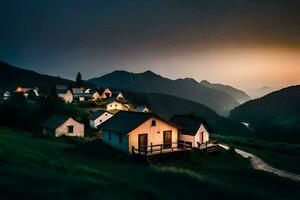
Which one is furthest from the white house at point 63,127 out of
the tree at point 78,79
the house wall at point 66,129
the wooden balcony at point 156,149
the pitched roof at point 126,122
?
the tree at point 78,79

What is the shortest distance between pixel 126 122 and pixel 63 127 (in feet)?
93.8

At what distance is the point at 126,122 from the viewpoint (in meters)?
42.5

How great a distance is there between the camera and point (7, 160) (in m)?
24.2

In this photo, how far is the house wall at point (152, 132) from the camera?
3938 centimetres

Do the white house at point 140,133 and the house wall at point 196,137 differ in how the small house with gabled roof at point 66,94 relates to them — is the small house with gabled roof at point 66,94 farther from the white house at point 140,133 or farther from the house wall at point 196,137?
the white house at point 140,133

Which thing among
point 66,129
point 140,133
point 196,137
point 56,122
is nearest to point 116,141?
point 140,133

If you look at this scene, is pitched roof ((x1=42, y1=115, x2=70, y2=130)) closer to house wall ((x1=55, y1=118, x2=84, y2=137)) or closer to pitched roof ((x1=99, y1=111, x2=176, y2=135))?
house wall ((x1=55, y1=118, x2=84, y2=137))

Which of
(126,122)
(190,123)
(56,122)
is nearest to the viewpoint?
(126,122)

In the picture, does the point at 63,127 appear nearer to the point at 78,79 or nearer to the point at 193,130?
the point at 193,130

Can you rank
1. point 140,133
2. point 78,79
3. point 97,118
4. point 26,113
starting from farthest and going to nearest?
point 78,79 < point 97,118 < point 26,113 < point 140,133

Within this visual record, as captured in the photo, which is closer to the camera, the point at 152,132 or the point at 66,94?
the point at 152,132

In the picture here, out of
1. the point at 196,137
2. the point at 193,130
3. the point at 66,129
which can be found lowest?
the point at 66,129

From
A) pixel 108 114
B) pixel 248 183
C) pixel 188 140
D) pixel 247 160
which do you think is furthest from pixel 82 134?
pixel 248 183

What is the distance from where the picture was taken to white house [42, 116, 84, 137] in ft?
211
